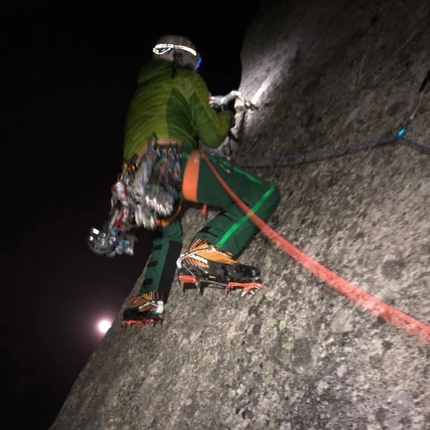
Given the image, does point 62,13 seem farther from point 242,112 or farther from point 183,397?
point 183,397

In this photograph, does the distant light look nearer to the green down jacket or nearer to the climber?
the climber

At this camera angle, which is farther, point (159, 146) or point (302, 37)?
point (302, 37)

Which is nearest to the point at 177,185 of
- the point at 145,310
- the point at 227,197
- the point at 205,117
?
the point at 227,197

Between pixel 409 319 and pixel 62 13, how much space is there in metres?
15.2

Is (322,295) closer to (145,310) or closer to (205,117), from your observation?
(145,310)

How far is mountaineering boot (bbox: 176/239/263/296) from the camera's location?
230 cm

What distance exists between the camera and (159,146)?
2.64 m

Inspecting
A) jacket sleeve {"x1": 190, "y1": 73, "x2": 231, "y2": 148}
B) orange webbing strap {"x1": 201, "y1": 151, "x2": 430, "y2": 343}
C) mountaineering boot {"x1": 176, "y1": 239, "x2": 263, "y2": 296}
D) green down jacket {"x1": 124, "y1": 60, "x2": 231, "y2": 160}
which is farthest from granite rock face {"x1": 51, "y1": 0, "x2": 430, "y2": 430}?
green down jacket {"x1": 124, "y1": 60, "x2": 231, "y2": 160}

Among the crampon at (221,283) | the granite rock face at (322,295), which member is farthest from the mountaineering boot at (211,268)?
the granite rock face at (322,295)

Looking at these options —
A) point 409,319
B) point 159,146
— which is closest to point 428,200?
point 409,319

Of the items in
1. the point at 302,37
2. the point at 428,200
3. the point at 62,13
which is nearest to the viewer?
the point at 428,200

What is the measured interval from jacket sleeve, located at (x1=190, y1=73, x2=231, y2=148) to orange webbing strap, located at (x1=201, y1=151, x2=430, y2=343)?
48cm

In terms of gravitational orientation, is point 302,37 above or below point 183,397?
above

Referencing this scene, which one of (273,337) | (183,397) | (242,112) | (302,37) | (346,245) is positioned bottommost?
(183,397)
